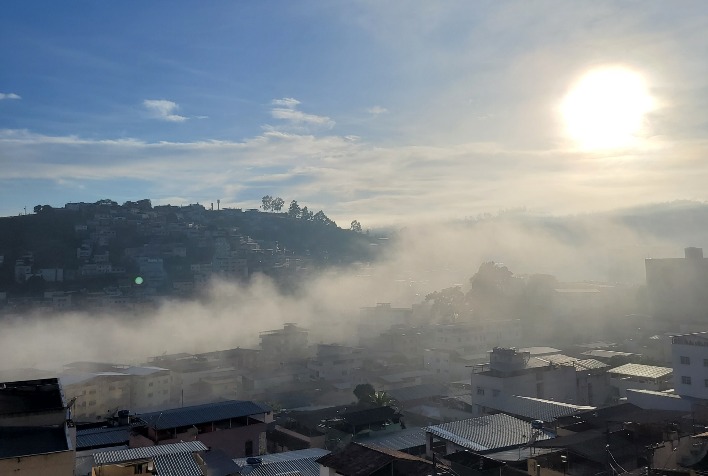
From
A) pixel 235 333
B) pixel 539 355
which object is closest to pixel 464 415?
pixel 539 355

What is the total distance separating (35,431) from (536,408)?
15.5 m

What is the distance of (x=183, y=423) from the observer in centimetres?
1614

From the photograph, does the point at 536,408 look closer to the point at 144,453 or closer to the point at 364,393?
the point at 364,393

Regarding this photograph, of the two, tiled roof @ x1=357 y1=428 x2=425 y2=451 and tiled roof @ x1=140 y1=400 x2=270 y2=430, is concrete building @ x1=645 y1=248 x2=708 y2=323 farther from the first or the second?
tiled roof @ x1=140 y1=400 x2=270 y2=430

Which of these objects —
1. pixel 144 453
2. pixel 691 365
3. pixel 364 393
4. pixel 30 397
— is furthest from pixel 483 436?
pixel 364 393

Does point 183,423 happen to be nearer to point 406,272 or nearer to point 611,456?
point 611,456

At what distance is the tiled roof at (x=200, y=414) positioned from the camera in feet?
52.7

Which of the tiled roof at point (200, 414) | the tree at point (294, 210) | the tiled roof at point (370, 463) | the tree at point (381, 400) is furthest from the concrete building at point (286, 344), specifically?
the tree at point (294, 210)

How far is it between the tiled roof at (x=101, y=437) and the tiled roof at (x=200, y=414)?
0.73 meters

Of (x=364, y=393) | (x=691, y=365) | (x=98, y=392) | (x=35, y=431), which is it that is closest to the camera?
(x=35, y=431)

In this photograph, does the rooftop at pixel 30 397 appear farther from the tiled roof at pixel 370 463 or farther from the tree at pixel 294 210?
the tree at pixel 294 210

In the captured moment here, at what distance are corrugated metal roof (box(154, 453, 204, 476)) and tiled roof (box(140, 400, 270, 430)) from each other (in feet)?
19.7

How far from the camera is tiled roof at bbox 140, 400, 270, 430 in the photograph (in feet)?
52.7

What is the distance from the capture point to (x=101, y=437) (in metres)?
14.9
